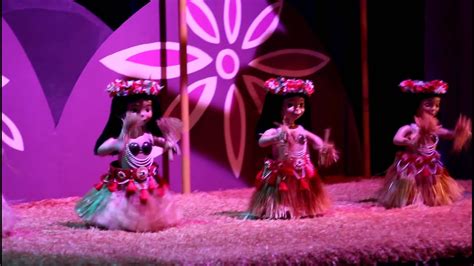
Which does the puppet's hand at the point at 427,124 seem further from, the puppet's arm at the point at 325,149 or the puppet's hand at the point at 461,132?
the puppet's arm at the point at 325,149

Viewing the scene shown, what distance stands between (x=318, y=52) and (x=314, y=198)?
169 centimetres

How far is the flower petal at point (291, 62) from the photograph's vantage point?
16.0 ft

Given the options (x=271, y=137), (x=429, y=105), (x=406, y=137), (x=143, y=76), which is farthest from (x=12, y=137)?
(x=429, y=105)

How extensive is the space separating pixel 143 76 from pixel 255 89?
812mm

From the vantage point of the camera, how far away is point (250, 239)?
3098 mm

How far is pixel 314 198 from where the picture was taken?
3713 mm

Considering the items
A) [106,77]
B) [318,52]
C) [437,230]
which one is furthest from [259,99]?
[437,230]

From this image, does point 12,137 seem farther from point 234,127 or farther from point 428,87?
point 428,87

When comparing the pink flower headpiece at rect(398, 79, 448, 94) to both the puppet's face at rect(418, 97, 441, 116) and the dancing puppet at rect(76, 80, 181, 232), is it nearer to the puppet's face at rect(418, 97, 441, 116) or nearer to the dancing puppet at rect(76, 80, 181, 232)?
the puppet's face at rect(418, 97, 441, 116)

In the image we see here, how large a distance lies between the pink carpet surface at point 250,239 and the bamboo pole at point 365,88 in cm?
122

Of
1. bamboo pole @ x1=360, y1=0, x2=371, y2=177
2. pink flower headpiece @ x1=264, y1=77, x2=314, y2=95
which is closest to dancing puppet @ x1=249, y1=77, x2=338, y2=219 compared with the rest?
pink flower headpiece @ x1=264, y1=77, x2=314, y2=95

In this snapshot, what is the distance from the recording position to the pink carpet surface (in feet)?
8.95

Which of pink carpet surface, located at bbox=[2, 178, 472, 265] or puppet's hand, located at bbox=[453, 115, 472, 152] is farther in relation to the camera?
puppet's hand, located at bbox=[453, 115, 472, 152]

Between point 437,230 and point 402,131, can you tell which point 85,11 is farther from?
point 437,230
